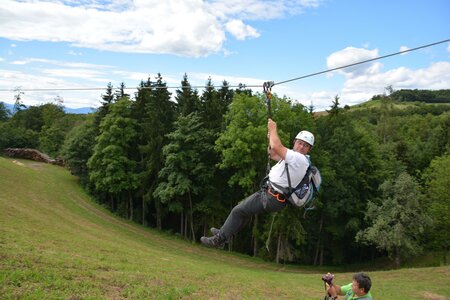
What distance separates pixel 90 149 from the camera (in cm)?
4706

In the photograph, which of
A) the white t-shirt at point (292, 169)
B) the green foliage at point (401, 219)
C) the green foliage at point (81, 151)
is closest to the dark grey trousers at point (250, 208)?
the white t-shirt at point (292, 169)

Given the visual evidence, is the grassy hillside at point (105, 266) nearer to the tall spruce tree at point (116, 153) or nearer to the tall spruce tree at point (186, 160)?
the tall spruce tree at point (116, 153)

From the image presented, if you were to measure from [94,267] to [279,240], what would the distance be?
2423 cm

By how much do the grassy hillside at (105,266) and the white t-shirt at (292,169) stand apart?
5740mm

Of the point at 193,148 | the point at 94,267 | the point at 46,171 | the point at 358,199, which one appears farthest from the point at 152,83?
the point at 94,267

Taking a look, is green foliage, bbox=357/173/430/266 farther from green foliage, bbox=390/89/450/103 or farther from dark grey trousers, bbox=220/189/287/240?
green foliage, bbox=390/89/450/103

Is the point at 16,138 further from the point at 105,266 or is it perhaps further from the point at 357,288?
the point at 357,288

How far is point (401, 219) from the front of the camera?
102 ft

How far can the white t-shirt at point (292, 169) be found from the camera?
6574mm

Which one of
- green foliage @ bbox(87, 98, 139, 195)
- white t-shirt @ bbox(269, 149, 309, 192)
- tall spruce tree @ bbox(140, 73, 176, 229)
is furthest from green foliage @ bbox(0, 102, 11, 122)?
white t-shirt @ bbox(269, 149, 309, 192)

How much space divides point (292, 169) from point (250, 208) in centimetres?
124

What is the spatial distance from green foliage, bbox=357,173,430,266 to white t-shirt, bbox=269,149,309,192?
27401 millimetres

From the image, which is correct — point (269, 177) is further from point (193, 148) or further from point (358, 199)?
point (358, 199)

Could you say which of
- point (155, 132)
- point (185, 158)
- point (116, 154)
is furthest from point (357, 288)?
point (116, 154)
